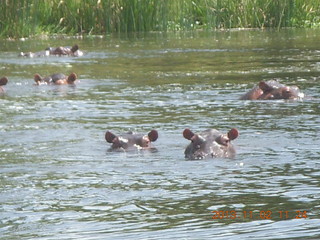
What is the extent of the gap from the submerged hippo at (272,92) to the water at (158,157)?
0.19 metres

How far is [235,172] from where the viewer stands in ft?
22.7

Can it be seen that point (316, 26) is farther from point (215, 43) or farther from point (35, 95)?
point (35, 95)

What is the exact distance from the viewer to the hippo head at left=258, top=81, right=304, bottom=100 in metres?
11.1

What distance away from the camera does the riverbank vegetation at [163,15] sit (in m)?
22.3

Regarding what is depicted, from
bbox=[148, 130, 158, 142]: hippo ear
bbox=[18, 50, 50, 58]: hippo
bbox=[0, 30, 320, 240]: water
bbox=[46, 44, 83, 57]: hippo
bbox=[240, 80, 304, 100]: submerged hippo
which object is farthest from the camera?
bbox=[46, 44, 83, 57]: hippo

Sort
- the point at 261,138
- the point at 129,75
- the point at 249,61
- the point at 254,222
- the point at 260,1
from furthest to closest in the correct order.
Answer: the point at 260,1, the point at 249,61, the point at 129,75, the point at 261,138, the point at 254,222

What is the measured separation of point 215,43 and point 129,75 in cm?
582

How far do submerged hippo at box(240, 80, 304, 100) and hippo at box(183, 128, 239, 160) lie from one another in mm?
3527

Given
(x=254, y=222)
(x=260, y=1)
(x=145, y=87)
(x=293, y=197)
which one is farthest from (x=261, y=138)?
(x=260, y=1)

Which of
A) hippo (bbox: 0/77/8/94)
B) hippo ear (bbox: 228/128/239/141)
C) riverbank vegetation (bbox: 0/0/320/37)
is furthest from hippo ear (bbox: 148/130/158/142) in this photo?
riverbank vegetation (bbox: 0/0/320/37)

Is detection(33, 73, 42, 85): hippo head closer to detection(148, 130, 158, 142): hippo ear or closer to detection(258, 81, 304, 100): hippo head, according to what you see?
detection(258, 81, 304, 100): hippo head
